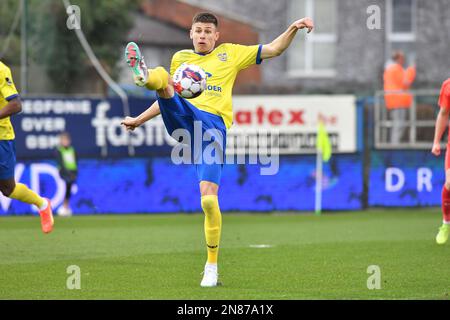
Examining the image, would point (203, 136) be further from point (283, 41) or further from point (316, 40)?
point (316, 40)

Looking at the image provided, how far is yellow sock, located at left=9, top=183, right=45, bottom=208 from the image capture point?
1197 centimetres

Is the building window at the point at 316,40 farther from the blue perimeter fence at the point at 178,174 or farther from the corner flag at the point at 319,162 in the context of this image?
the corner flag at the point at 319,162

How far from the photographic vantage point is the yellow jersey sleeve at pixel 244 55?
9.56 m

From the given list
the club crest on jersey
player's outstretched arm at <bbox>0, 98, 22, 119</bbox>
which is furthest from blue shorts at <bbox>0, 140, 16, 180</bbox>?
the club crest on jersey

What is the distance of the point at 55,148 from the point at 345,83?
13106 millimetres

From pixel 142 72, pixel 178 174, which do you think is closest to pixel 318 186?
pixel 178 174

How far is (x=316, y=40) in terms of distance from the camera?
114ft

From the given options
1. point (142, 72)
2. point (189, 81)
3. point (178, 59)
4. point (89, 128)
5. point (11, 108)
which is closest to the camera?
point (142, 72)

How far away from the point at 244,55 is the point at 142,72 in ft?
5.73

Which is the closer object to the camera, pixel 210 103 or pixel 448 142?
pixel 210 103

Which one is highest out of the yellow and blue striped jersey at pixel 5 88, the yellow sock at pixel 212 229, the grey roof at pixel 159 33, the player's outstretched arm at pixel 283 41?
the grey roof at pixel 159 33

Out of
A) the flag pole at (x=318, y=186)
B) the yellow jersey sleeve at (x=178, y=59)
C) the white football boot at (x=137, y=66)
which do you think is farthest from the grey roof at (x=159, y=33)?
the white football boot at (x=137, y=66)

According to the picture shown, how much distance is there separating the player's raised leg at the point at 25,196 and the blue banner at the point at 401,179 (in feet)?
31.8

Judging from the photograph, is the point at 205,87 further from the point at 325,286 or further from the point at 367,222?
the point at 367,222
